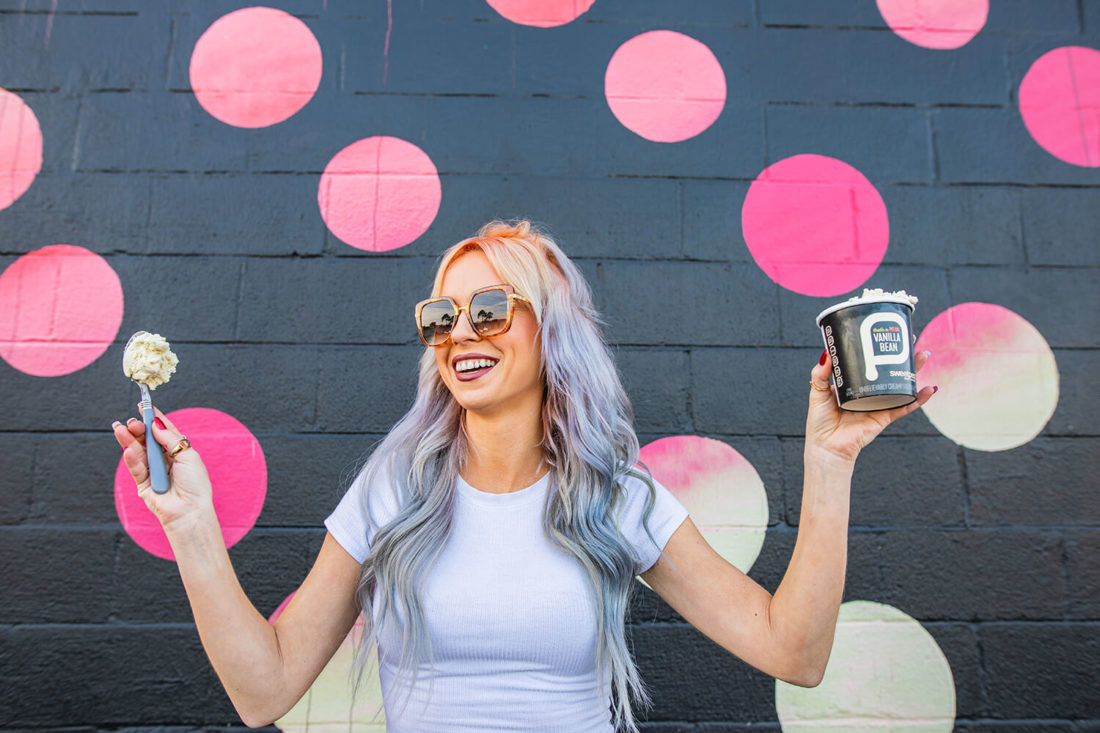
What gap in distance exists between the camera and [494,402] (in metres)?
1.63

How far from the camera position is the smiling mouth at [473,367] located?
1628 mm

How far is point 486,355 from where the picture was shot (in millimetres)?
1626

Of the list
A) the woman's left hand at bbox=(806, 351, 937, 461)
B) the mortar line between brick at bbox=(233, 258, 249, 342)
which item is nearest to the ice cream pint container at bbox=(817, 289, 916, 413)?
the woman's left hand at bbox=(806, 351, 937, 461)

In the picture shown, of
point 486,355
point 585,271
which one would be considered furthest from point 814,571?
point 585,271

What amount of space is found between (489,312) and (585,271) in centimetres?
78

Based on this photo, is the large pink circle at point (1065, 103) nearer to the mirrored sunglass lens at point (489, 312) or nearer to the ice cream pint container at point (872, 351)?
the ice cream pint container at point (872, 351)

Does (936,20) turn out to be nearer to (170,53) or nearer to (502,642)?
(502,642)

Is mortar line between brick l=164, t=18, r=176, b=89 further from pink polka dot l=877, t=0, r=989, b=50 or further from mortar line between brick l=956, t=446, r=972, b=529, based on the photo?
mortar line between brick l=956, t=446, r=972, b=529

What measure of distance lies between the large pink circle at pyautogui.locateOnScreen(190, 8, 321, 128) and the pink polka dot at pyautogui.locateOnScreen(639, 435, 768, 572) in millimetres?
1742

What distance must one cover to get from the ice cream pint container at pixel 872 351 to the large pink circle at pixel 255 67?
196 cm

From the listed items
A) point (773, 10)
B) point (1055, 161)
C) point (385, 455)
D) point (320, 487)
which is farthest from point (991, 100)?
point (320, 487)

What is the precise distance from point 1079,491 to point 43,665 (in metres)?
3.33

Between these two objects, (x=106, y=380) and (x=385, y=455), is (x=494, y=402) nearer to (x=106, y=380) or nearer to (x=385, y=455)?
(x=385, y=455)

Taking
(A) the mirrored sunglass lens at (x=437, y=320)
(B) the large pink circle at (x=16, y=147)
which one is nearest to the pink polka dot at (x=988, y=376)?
(A) the mirrored sunglass lens at (x=437, y=320)
